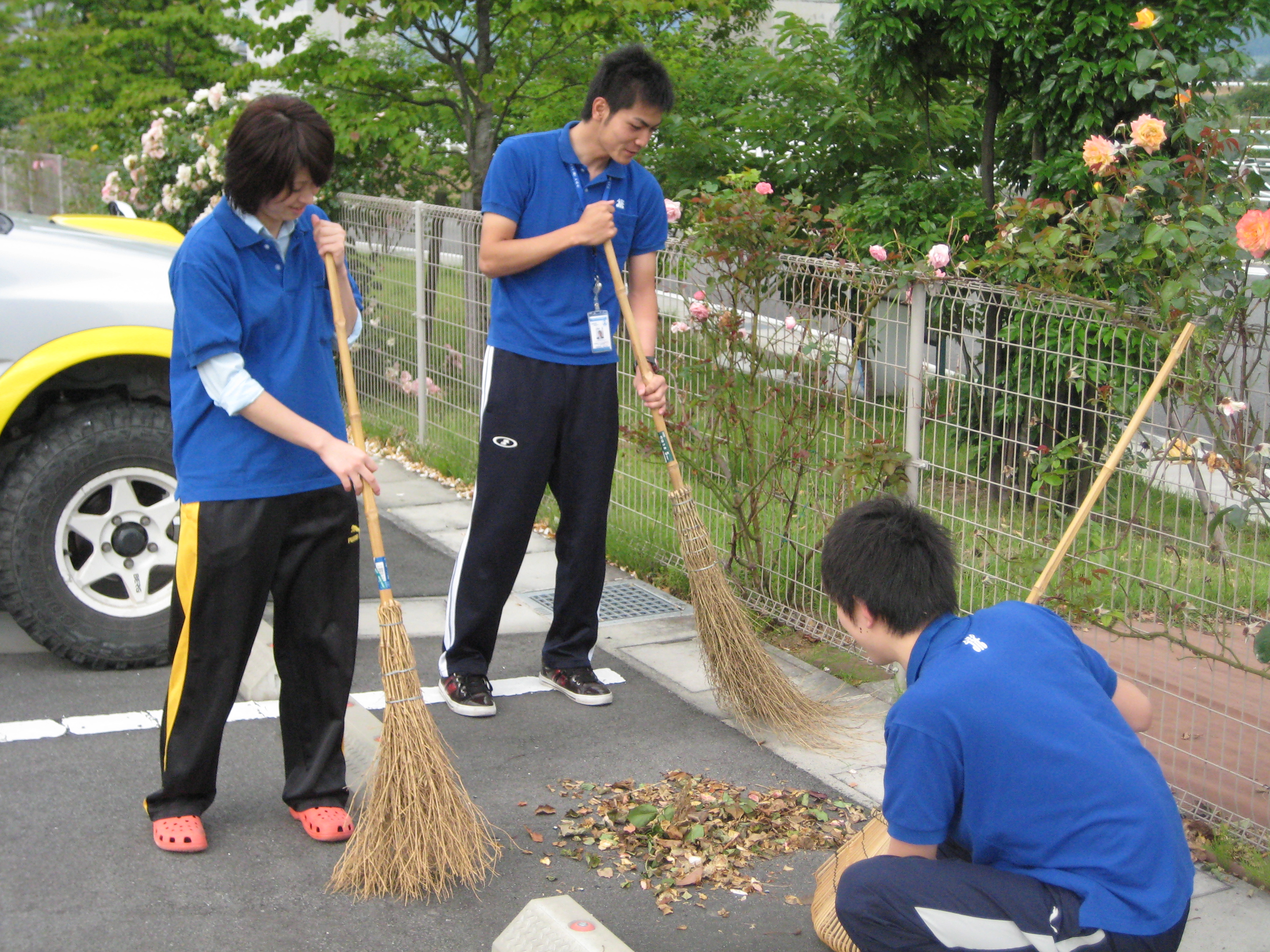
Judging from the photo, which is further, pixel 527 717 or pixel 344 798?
pixel 527 717

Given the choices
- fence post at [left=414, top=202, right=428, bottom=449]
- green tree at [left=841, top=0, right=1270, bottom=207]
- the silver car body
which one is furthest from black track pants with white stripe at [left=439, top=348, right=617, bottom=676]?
fence post at [left=414, top=202, right=428, bottom=449]

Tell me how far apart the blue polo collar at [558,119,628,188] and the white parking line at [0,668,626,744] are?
176cm

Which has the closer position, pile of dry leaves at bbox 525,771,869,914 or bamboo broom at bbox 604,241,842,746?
pile of dry leaves at bbox 525,771,869,914

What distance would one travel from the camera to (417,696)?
3.28 metres

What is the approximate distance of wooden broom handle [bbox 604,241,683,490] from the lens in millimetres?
4066

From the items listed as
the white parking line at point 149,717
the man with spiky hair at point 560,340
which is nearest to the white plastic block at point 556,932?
the white parking line at point 149,717

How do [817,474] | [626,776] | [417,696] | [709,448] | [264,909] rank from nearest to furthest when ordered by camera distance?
[264,909] < [417,696] < [626,776] < [817,474] < [709,448]

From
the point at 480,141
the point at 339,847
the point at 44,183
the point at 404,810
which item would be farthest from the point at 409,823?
the point at 44,183

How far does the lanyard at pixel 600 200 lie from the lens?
13.4 feet

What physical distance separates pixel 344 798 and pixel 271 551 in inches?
30.1

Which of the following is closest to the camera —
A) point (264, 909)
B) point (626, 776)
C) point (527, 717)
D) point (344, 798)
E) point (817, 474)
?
point (264, 909)

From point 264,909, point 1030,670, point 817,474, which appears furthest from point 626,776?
point 1030,670

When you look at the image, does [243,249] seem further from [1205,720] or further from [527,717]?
[1205,720]

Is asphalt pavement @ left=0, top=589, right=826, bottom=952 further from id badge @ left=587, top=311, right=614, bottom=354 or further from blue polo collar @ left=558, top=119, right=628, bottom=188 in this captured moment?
blue polo collar @ left=558, top=119, right=628, bottom=188
